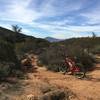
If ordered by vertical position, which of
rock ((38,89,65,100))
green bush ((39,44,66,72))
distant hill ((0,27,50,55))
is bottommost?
rock ((38,89,65,100))

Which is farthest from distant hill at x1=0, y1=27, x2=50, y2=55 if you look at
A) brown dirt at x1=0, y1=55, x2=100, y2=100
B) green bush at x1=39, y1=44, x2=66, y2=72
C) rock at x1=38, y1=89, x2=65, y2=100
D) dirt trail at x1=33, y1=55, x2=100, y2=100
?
rock at x1=38, y1=89, x2=65, y2=100

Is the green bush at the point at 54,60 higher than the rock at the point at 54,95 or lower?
higher

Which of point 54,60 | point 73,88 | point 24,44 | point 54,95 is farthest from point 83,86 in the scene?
point 24,44

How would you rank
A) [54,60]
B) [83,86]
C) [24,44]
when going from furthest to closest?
1. [24,44]
2. [54,60]
3. [83,86]

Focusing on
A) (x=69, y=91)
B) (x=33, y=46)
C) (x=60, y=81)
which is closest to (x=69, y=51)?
(x=60, y=81)

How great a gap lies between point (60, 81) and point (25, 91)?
11.3 feet

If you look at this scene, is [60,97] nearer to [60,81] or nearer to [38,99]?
[38,99]

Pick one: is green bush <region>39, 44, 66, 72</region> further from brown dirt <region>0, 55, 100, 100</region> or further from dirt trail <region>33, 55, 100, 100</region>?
brown dirt <region>0, 55, 100, 100</region>

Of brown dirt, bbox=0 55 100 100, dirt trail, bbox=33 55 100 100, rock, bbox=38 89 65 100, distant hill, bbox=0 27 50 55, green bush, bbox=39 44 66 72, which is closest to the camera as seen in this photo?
rock, bbox=38 89 65 100

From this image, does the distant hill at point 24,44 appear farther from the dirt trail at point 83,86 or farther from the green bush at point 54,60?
the dirt trail at point 83,86

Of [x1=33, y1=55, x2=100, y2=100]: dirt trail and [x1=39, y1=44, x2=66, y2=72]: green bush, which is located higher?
[x1=39, y1=44, x2=66, y2=72]: green bush

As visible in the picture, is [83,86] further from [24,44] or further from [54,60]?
[24,44]

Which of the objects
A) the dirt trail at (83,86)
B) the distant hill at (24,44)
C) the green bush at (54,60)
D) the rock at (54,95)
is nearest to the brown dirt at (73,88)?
the dirt trail at (83,86)

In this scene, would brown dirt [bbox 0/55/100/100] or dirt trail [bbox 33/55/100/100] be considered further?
dirt trail [bbox 33/55/100/100]
